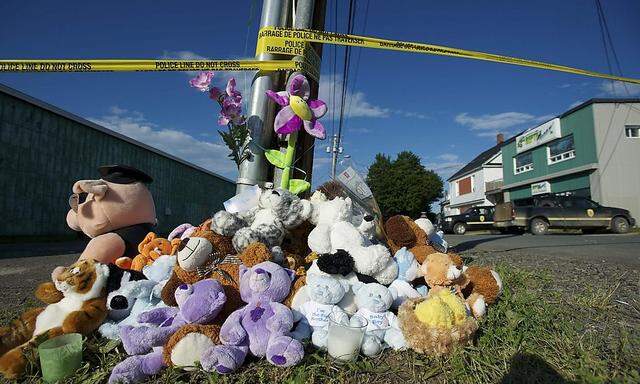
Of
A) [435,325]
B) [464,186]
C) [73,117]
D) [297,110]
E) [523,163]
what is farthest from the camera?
[464,186]

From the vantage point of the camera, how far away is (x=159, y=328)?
1771 millimetres

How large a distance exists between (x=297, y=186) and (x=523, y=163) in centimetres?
3143

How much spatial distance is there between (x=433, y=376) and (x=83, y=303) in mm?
1869

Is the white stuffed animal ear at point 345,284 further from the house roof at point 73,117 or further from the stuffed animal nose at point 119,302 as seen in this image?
the house roof at point 73,117

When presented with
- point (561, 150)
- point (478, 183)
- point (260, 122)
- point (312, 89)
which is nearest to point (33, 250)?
point (260, 122)

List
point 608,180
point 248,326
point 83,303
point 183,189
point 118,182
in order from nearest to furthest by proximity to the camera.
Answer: point 248,326, point 83,303, point 118,182, point 608,180, point 183,189

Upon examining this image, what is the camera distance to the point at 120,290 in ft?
7.09

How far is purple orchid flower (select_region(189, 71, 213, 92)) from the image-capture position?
3.51 meters

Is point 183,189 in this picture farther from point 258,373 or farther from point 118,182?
point 258,373

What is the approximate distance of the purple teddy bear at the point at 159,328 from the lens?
5.24 feet

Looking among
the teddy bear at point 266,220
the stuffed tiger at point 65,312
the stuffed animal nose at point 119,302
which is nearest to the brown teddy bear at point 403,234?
the teddy bear at point 266,220

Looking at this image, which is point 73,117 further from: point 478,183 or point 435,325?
point 478,183

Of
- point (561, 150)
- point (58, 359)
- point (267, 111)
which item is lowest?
point (58, 359)

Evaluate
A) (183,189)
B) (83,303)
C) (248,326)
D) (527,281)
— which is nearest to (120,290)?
(83,303)
